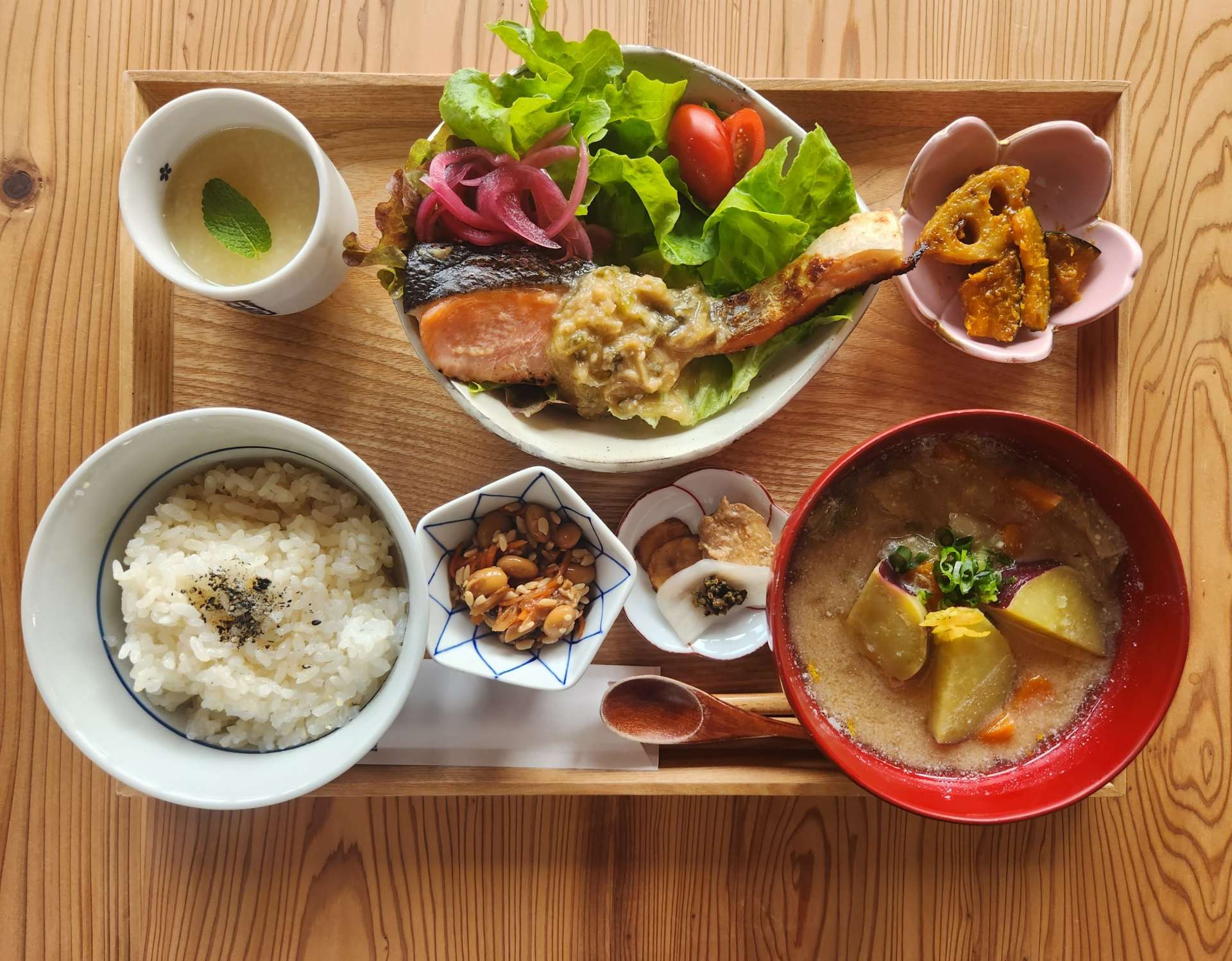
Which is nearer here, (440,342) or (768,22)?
(440,342)

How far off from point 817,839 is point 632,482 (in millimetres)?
952

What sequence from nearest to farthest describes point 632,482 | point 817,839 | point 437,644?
point 437,644
point 632,482
point 817,839

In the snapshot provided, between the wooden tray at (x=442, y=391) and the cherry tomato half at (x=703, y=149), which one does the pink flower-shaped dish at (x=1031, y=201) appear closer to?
the wooden tray at (x=442, y=391)

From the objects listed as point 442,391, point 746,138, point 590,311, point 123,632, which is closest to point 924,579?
point 590,311

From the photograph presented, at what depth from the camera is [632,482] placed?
1809 millimetres

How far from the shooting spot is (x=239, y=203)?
1716mm

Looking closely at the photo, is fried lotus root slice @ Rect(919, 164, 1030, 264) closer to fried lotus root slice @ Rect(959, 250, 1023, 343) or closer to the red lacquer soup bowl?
fried lotus root slice @ Rect(959, 250, 1023, 343)

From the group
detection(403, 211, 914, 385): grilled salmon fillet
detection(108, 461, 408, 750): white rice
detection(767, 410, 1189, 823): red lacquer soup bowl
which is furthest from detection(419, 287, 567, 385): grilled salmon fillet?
detection(767, 410, 1189, 823): red lacquer soup bowl

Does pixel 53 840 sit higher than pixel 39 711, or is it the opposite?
pixel 39 711

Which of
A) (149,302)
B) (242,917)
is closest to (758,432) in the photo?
(149,302)

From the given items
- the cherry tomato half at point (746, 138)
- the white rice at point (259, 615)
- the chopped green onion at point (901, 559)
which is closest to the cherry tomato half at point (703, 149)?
the cherry tomato half at point (746, 138)

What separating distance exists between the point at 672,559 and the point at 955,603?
1.88ft

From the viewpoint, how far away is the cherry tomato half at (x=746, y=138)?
166 cm

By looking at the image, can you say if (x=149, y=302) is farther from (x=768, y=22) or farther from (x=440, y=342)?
(x=768, y=22)
